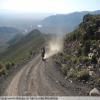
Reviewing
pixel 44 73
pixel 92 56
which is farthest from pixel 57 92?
pixel 92 56

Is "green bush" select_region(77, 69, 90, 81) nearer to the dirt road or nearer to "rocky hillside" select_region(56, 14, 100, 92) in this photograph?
"rocky hillside" select_region(56, 14, 100, 92)

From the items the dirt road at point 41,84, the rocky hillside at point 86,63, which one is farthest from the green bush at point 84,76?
the dirt road at point 41,84

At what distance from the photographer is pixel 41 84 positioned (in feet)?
76.4

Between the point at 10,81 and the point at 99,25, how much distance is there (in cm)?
2248

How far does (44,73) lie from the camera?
1108 inches

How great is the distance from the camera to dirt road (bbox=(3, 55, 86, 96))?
20.3m

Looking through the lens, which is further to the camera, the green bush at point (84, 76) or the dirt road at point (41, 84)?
the green bush at point (84, 76)

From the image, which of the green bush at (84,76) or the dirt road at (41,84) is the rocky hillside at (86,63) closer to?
the green bush at (84,76)

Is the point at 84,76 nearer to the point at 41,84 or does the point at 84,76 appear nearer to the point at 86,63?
the point at 41,84

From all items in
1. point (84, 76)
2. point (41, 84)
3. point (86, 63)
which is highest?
point (84, 76)

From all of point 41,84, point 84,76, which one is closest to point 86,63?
point 84,76

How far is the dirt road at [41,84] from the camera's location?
20312 mm

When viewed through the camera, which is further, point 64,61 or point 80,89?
point 64,61

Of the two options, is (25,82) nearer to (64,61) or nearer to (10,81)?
(10,81)
